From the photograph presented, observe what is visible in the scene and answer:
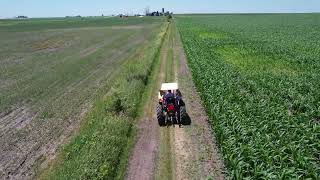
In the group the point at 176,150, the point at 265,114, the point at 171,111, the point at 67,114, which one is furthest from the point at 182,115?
the point at 67,114

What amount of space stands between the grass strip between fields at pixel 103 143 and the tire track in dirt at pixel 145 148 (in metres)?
0.30

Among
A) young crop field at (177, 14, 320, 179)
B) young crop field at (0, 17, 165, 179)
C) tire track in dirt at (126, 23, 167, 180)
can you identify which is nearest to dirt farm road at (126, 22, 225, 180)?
tire track in dirt at (126, 23, 167, 180)

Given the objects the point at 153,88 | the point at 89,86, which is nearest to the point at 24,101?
the point at 89,86

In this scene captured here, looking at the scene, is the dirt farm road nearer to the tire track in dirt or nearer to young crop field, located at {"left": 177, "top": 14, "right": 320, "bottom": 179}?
the tire track in dirt

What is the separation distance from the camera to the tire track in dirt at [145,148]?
14.1 metres

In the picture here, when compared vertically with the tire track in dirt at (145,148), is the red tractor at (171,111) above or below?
above

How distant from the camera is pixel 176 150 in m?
16.0

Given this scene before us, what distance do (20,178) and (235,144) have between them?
7.39 meters

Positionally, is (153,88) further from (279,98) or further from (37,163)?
(37,163)

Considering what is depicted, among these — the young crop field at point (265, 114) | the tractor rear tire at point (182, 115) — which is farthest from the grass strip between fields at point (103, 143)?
the young crop field at point (265, 114)

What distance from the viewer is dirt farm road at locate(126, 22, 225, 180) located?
46.0ft

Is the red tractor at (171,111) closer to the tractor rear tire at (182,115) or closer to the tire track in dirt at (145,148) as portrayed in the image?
the tractor rear tire at (182,115)

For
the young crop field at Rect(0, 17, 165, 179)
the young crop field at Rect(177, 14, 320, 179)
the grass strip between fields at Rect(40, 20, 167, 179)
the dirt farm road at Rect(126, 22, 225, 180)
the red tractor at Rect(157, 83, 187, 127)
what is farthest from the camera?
the red tractor at Rect(157, 83, 187, 127)

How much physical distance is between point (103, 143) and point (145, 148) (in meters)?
1.69
